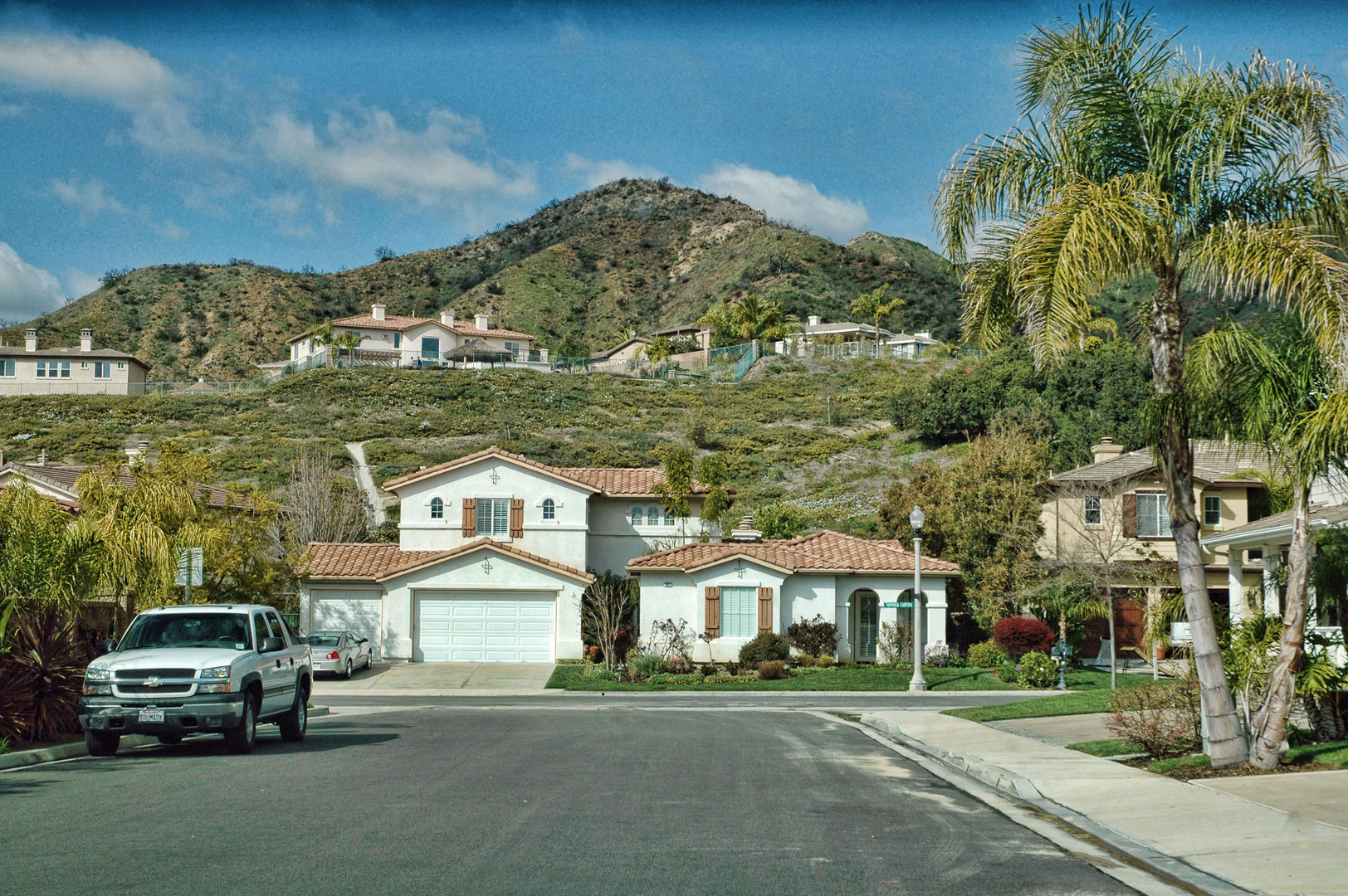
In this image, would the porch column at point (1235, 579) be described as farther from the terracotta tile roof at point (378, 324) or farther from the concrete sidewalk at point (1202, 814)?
the terracotta tile roof at point (378, 324)

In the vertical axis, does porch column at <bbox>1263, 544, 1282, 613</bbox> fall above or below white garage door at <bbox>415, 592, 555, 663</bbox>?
above

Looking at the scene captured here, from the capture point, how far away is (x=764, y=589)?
38.3 metres

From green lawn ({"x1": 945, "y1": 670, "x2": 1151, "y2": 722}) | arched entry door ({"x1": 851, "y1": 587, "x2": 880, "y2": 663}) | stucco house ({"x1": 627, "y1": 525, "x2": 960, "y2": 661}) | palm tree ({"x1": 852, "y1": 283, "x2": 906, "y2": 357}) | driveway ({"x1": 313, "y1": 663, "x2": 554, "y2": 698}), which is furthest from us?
palm tree ({"x1": 852, "y1": 283, "x2": 906, "y2": 357})

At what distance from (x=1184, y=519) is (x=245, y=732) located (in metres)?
11.8

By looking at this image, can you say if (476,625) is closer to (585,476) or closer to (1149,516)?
(585,476)

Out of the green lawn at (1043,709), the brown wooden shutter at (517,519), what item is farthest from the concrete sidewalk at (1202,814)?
the brown wooden shutter at (517,519)

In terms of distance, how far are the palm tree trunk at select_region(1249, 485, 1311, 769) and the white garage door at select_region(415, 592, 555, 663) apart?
29265mm

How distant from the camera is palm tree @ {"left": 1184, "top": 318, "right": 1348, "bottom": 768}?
41.3 ft

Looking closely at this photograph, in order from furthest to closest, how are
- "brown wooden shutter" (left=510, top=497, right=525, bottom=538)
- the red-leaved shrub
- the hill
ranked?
the hill
"brown wooden shutter" (left=510, top=497, right=525, bottom=538)
the red-leaved shrub

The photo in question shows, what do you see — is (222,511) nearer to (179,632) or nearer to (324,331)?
(179,632)

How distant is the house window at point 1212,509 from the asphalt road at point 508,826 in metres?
29.1

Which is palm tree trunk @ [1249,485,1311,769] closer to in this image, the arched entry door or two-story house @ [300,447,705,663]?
the arched entry door

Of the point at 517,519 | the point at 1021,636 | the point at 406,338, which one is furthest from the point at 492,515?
the point at 406,338

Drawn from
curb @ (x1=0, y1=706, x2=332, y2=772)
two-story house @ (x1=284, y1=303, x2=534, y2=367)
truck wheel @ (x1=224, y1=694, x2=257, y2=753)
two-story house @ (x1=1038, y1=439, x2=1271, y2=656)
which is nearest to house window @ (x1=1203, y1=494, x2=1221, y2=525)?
two-story house @ (x1=1038, y1=439, x2=1271, y2=656)
